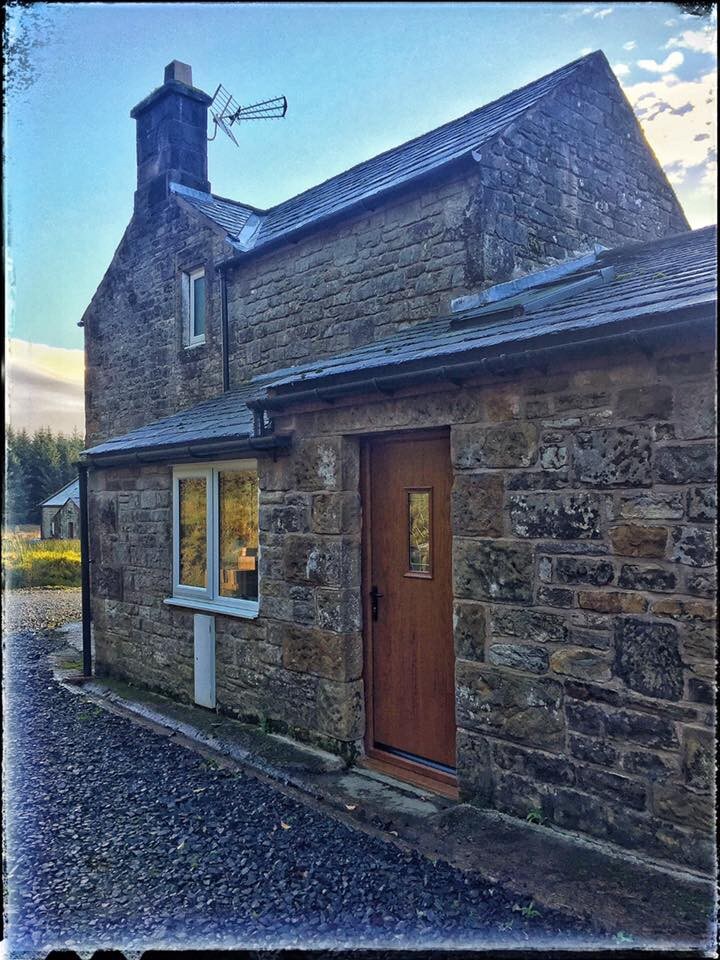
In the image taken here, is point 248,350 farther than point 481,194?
Yes

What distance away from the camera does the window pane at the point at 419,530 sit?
4.65m

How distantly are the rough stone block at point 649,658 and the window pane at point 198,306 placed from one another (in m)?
8.46

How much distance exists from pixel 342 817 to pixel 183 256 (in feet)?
29.1

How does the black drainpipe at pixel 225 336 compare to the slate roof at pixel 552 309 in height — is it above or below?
above

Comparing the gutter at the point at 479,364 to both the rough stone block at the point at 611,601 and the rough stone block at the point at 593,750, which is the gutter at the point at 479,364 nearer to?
the rough stone block at the point at 611,601

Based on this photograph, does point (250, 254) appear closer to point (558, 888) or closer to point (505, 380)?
point (505, 380)

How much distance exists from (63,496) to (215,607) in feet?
23.5

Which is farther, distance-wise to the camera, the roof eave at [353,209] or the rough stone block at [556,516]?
the roof eave at [353,209]

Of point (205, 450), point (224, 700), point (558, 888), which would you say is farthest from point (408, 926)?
point (205, 450)

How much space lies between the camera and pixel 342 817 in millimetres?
4145

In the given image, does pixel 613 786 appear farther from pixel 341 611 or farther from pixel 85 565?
pixel 85 565

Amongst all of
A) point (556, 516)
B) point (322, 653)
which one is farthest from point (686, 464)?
point (322, 653)

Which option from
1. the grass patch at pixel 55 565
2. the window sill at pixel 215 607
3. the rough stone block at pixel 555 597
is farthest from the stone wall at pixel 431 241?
the grass patch at pixel 55 565

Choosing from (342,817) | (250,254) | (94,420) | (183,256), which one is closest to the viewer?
(342,817)
